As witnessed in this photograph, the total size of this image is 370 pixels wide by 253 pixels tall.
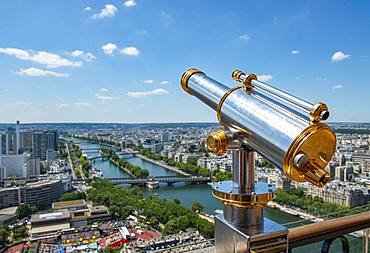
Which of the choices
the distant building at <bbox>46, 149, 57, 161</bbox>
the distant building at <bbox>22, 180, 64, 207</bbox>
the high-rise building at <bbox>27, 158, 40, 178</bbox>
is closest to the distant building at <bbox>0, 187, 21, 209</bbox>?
Result: the distant building at <bbox>22, 180, 64, 207</bbox>

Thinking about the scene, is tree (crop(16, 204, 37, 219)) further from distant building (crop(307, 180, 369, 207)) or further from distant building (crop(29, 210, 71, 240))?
distant building (crop(307, 180, 369, 207))

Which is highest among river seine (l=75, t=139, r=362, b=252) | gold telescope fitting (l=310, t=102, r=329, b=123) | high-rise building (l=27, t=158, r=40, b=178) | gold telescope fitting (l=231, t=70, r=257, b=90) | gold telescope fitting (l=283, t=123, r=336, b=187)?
gold telescope fitting (l=231, t=70, r=257, b=90)

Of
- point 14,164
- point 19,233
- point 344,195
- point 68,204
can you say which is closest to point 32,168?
Answer: point 14,164

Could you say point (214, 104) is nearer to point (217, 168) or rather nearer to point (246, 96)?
point (246, 96)

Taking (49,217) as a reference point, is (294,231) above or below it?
above

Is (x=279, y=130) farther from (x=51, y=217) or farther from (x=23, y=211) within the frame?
(x=23, y=211)

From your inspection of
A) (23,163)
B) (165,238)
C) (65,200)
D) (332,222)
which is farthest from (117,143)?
(332,222)

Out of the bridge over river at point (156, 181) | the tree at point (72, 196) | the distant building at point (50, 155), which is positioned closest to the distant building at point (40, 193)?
the tree at point (72, 196)

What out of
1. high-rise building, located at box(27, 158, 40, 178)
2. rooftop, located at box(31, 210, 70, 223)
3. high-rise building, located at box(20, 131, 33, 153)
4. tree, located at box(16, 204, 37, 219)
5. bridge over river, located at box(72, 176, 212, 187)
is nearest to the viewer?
rooftop, located at box(31, 210, 70, 223)

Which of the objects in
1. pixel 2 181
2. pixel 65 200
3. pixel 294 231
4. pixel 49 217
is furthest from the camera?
pixel 2 181
